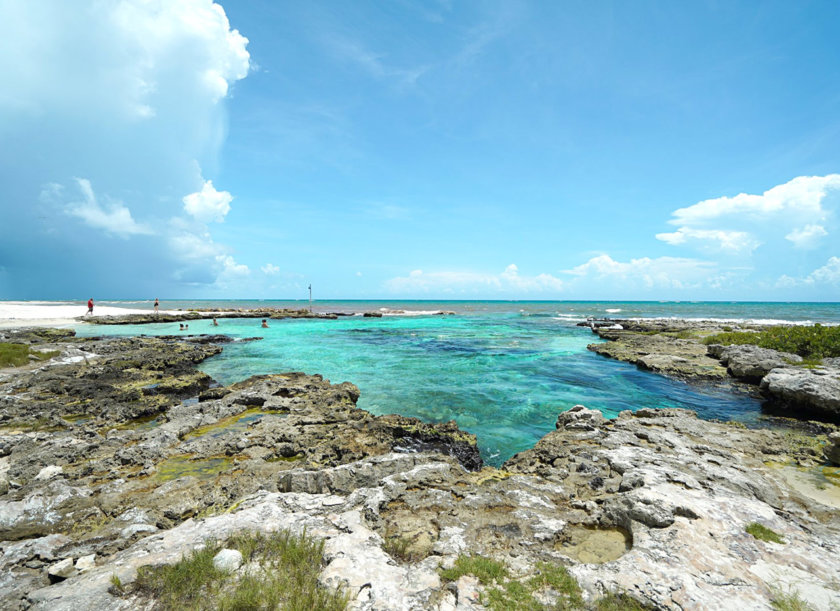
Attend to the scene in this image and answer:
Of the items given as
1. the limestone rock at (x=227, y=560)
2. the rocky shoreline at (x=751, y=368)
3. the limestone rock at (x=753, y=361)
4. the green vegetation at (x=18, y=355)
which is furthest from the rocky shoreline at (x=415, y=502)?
the limestone rock at (x=753, y=361)

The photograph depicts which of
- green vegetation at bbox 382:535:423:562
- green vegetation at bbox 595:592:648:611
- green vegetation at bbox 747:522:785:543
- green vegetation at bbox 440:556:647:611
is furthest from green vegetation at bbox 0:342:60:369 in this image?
green vegetation at bbox 747:522:785:543

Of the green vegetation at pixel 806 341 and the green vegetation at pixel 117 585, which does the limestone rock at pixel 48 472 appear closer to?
the green vegetation at pixel 117 585

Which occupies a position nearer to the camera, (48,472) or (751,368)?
(48,472)

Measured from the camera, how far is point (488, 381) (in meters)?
19.0

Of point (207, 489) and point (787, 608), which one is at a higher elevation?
point (787, 608)

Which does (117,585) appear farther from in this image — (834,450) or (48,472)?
(834,450)

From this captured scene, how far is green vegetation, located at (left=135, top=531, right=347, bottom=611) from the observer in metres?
3.61

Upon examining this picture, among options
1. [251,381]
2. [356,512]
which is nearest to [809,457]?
[356,512]

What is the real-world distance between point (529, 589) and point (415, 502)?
102 inches

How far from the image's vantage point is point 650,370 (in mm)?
21328

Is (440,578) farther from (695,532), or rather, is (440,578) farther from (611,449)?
(611,449)

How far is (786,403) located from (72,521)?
2201 cm

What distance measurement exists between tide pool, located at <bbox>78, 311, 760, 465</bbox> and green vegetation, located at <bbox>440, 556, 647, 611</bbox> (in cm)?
600

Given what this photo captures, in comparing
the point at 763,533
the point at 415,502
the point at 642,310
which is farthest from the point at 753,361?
the point at 642,310
